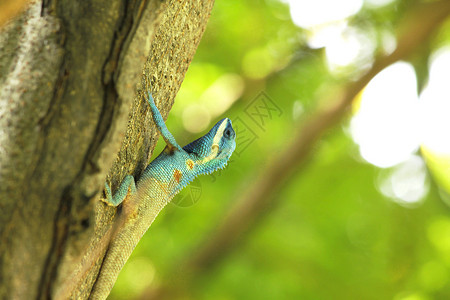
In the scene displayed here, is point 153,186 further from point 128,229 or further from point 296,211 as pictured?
point 296,211

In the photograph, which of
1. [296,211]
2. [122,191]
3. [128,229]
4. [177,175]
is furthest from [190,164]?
[296,211]

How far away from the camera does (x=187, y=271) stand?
457 cm

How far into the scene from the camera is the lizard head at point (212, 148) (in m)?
3.87

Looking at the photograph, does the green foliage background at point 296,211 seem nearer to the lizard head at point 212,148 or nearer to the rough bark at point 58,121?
the lizard head at point 212,148

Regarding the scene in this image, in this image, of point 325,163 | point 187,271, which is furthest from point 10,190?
point 325,163

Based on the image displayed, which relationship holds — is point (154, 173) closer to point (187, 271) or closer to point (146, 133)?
point (146, 133)

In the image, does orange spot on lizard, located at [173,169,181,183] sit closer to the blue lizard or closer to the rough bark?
→ the blue lizard

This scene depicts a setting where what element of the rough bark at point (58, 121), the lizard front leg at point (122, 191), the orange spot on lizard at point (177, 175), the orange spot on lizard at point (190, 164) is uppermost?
the rough bark at point (58, 121)

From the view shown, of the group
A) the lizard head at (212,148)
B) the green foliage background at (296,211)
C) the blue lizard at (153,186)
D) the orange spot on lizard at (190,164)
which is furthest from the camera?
the green foliage background at (296,211)

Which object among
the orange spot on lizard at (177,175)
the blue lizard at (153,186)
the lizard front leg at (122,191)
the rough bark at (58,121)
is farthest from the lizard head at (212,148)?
the rough bark at (58,121)

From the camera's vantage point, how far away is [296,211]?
6730 millimetres

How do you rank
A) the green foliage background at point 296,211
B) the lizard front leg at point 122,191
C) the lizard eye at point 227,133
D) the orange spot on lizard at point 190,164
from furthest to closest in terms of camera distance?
1. the green foliage background at point 296,211
2. the lizard eye at point 227,133
3. the orange spot on lizard at point 190,164
4. the lizard front leg at point 122,191

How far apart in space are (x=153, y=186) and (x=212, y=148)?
778 mm

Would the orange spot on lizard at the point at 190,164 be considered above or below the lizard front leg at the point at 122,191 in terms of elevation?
below
